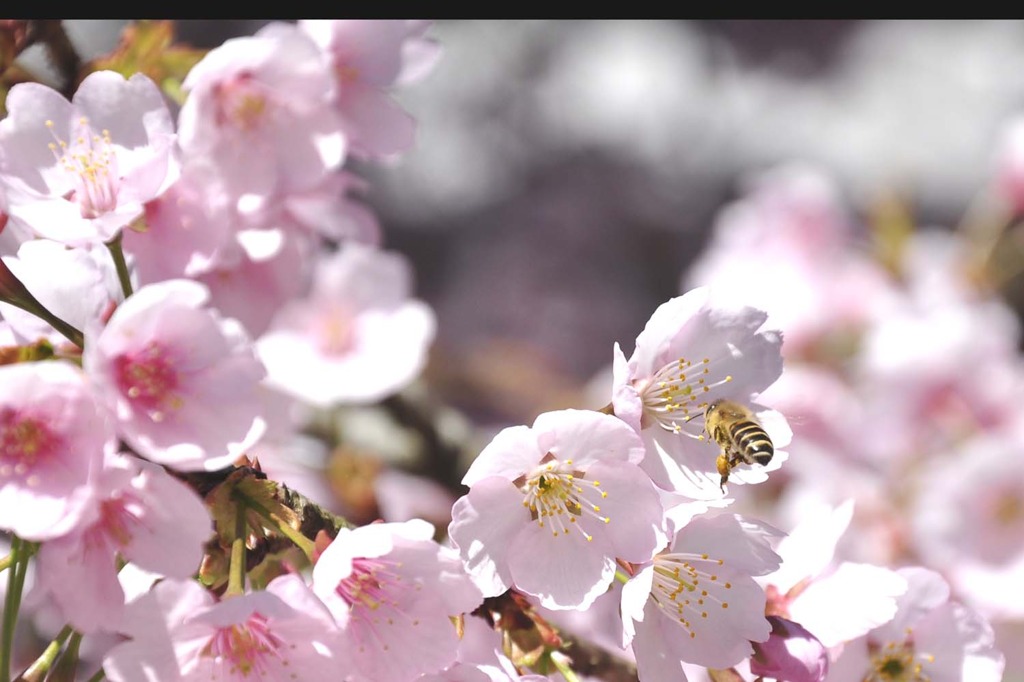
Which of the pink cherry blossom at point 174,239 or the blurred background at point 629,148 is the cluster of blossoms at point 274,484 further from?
the blurred background at point 629,148

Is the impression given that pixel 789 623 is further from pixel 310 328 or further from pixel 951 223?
pixel 951 223

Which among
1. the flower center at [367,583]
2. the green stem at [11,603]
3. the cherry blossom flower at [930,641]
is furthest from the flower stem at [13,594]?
the cherry blossom flower at [930,641]

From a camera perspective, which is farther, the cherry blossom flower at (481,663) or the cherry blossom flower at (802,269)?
the cherry blossom flower at (802,269)

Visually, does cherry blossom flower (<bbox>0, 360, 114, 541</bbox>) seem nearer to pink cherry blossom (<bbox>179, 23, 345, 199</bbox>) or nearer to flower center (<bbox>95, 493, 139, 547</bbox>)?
flower center (<bbox>95, 493, 139, 547</bbox>)

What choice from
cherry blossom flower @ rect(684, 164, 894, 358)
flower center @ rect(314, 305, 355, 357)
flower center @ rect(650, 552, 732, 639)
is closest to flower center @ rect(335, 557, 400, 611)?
flower center @ rect(650, 552, 732, 639)

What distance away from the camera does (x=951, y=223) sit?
500 centimetres

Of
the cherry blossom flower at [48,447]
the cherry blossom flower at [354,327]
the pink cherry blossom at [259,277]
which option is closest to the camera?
the cherry blossom flower at [48,447]

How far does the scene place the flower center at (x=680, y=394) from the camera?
99cm

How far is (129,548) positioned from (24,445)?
0.12 m

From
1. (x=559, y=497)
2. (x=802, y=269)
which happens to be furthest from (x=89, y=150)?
(x=802, y=269)

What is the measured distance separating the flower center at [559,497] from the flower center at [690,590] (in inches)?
3.2

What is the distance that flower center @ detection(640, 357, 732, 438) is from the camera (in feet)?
3.24

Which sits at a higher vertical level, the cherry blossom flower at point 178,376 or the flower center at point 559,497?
the cherry blossom flower at point 178,376

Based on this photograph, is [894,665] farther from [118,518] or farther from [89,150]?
[89,150]
